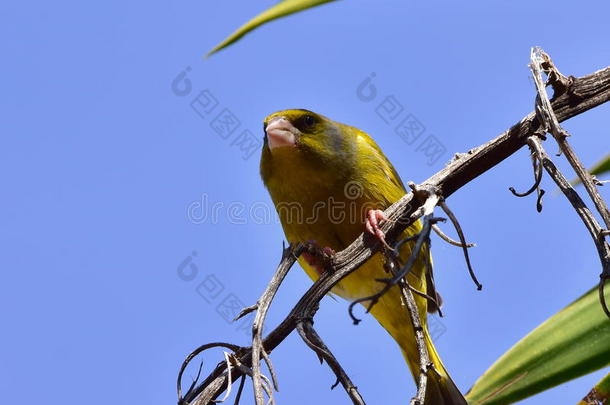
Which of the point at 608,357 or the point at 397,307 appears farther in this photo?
the point at 397,307

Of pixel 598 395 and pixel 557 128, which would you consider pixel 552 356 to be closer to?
pixel 598 395

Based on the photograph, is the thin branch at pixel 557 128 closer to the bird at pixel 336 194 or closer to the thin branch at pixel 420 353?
the thin branch at pixel 420 353

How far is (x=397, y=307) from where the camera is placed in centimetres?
→ 405

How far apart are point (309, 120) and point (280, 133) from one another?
26 centimetres

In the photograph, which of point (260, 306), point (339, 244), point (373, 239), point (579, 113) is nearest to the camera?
point (260, 306)

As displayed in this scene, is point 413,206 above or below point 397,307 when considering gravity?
above

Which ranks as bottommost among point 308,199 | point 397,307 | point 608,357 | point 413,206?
point 608,357

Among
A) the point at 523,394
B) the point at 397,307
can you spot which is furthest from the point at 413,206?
the point at 397,307

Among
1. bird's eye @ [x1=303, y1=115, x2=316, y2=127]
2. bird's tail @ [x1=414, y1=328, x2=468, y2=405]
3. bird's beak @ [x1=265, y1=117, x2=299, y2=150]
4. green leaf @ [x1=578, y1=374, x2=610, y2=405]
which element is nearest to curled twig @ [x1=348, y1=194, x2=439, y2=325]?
green leaf @ [x1=578, y1=374, x2=610, y2=405]

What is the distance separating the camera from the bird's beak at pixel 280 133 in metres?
3.83

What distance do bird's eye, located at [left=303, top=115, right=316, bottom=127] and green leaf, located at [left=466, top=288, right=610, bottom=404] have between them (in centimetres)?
204

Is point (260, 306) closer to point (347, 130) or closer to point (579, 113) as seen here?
point (579, 113)

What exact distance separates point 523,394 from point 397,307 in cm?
189

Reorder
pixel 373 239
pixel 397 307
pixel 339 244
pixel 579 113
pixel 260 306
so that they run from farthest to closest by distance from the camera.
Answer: pixel 397 307 < pixel 339 244 < pixel 373 239 < pixel 579 113 < pixel 260 306
